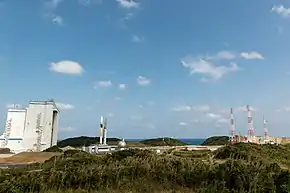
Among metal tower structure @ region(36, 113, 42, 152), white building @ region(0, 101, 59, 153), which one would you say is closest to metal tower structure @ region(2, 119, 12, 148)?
white building @ region(0, 101, 59, 153)

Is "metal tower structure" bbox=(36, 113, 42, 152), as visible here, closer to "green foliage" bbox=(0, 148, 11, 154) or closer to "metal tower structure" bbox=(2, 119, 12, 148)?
"metal tower structure" bbox=(2, 119, 12, 148)

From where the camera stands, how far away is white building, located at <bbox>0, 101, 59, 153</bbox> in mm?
41688

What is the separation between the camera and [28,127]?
4181 cm

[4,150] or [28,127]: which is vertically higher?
[28,127]

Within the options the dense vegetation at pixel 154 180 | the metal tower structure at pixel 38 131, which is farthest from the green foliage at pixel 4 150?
the dense vegetation at pixel 154 180

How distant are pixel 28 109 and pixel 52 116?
3.32 m

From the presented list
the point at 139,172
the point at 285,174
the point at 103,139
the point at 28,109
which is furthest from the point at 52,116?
the point at 285,174

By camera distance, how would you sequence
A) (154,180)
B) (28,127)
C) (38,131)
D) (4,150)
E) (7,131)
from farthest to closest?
(38,131) < (28,127) < (7,131) < (4,150) < (154,180)

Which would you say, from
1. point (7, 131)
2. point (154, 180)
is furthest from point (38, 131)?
point (154, 180)

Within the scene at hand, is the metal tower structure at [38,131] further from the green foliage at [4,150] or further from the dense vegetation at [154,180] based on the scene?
the dense vegetation at [154,180]

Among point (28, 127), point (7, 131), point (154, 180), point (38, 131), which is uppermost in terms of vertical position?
point (28, 127)

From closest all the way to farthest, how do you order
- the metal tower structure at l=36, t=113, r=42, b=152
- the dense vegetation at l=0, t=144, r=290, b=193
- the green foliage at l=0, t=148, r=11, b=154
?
the dense vegetation at l=0, t=144, r=290, b=193
the green foliage at l=0, t=148, r=11, b=154
the metal tower structure at l=36, t=113, r=42, b=152

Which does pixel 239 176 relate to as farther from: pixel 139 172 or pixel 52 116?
pixel 52 116

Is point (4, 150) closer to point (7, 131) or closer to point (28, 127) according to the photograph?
point (7, 131)
